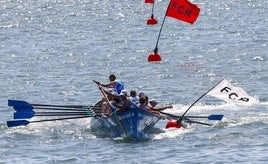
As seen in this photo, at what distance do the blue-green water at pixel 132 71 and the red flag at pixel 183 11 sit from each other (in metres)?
3.09

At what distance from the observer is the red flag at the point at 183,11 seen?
1289 inches

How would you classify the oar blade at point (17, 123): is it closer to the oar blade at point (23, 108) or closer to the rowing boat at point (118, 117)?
the rowing boat at point (118, 117)

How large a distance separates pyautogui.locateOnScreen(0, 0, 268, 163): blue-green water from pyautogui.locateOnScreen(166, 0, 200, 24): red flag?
3089 millimetres

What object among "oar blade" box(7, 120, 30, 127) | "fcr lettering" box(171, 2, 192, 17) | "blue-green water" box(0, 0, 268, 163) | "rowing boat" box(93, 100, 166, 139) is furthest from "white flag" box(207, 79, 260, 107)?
"oar blade" box(7, 120, 30, 127)

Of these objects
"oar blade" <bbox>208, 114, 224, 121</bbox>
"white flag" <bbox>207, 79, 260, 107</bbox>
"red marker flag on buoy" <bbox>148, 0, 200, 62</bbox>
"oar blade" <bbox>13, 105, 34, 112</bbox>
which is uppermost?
"red marker flag on buoy" <bbox>148, 0, 200, 62</bbox>

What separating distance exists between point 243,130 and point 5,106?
32.0ft

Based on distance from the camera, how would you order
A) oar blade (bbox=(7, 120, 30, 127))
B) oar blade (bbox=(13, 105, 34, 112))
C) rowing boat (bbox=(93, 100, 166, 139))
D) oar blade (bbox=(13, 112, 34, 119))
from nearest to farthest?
rowing boat (bbox=(93, 100, 166, 139))
oar blade (bbox=(7, 120, 30, 127))
oar blade (bbox=(13, 112, 34, 119))
oar blade (bbox=(13, 105, 34, 112))

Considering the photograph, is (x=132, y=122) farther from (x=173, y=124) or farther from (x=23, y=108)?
(x=23, y=108)

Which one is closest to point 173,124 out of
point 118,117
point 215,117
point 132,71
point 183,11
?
point 215,117

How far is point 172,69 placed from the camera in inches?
1671

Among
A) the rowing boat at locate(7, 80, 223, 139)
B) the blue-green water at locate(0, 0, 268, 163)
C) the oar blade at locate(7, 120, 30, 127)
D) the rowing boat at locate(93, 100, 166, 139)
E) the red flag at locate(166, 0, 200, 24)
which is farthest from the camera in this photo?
the red flag at locate(166, 0, 200, 24)

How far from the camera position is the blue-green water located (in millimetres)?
27016

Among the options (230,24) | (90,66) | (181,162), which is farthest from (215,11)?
(181,162)

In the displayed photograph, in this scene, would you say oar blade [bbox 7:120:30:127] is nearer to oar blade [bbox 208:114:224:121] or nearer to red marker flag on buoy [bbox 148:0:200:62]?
oar blade [bbox 208:114:224:121]
